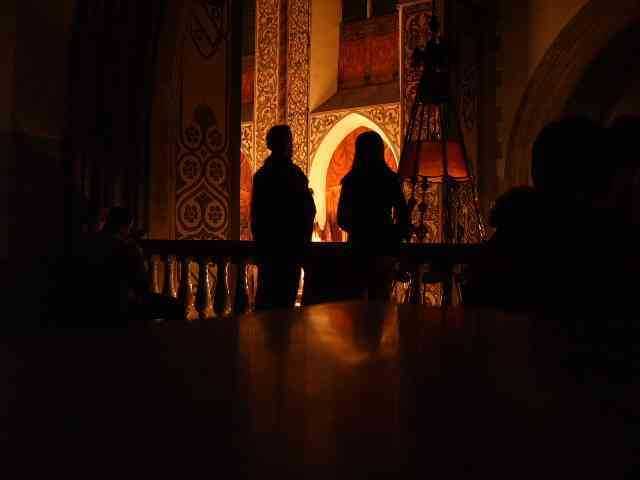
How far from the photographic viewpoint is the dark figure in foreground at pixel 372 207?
3.01 metres

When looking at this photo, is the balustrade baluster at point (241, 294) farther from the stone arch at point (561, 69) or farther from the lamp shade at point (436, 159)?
the stone arch at point (561, 69)

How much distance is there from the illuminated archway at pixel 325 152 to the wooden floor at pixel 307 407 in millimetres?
11329

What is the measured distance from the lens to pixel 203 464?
35 cm

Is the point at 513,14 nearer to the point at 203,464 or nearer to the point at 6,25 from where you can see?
the point at 6,25

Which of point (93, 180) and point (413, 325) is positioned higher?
point (93, 180)

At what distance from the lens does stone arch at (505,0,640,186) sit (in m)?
6.96

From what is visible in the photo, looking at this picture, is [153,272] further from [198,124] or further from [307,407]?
[307,407]

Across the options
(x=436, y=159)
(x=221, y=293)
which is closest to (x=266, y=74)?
(x=436, y=159)

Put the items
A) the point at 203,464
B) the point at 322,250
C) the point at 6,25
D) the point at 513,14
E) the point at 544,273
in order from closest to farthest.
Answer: the point at 203,464
the point at 544,273
the point at 6,25
the point at 322,250
the point at 513,14

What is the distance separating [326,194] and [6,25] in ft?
34.2

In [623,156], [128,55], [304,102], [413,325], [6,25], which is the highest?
[304,102]

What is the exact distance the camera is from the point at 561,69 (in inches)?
291

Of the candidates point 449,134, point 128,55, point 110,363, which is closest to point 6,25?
point 128,55

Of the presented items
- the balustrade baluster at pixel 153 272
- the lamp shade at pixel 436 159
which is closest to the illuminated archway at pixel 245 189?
the lamp shade at pixel 436 159
